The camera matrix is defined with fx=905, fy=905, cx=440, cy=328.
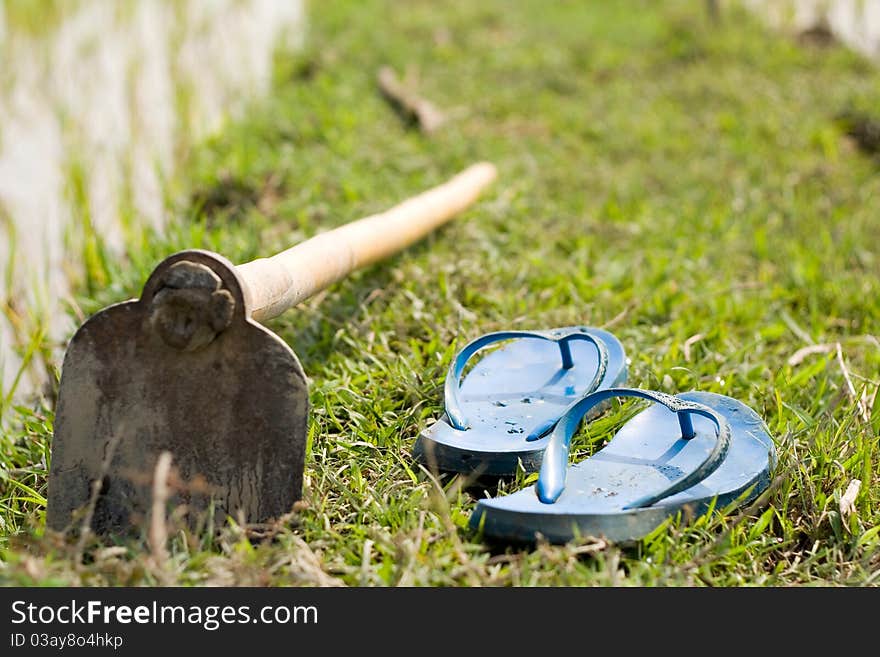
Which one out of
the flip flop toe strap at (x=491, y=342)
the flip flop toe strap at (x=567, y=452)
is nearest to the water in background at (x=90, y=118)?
the flip flop toe strap at (x=491, y=342)

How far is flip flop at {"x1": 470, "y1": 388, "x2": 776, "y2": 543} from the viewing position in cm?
149

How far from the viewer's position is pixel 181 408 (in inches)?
61.4

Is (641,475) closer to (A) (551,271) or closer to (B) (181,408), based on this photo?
(B) (181,408)

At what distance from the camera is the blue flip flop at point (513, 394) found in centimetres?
173

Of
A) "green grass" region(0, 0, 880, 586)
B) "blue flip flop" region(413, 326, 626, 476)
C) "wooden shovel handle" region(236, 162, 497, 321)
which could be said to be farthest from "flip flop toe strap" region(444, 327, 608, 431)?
"wooden shovel handle" region(236, 162, 497, 321)

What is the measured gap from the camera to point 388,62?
5445 millimetres

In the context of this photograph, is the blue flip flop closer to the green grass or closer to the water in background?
the green grass

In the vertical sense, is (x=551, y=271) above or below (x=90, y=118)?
below

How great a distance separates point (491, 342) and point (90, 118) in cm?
239

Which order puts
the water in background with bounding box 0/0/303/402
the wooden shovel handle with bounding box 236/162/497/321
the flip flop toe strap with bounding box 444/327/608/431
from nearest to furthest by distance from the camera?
the wooden shovel handle with bounding box 236/162/497/321, the flip flop toe strap with bounding box 444/327/608/431, the water in background with bounding box 0/0/303/402

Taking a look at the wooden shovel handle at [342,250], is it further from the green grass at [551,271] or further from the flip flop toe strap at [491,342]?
the flip flop toe strap at [491,342]

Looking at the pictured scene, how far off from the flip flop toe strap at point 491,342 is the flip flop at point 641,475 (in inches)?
5.9

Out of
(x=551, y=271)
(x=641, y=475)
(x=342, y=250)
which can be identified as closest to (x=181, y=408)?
(x=342, y=250)
